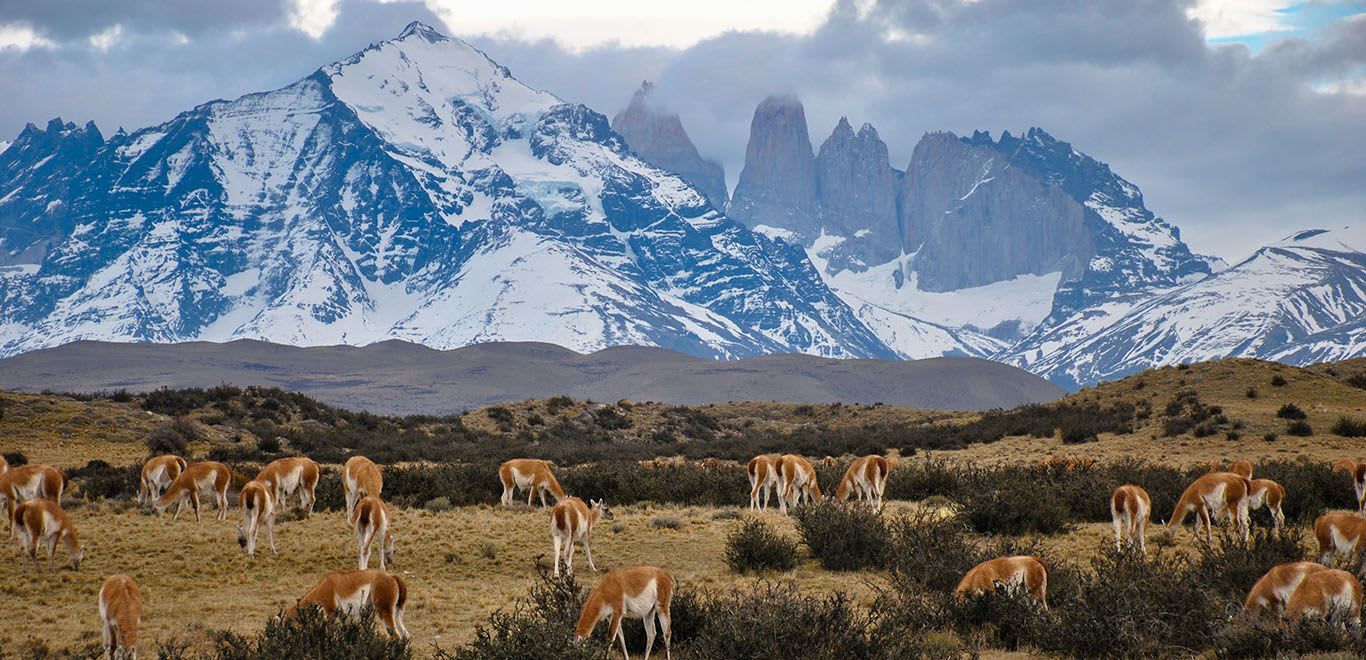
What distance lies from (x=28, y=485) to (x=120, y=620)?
32.1 feet

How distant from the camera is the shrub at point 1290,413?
129 feet

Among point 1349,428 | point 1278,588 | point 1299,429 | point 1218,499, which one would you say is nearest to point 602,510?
point 1218,499

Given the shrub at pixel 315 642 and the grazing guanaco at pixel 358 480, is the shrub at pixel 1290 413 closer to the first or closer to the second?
the grazing guanaco at pixel 358 480

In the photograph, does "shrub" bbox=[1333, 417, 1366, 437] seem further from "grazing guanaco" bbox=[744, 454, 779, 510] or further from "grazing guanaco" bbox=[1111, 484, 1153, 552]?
"grazing guanaco" bbox=[1111, 484, 1153, 552]

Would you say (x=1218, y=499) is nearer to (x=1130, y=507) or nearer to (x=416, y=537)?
(x=1130, y=507)

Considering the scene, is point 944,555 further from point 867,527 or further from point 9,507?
point 9,507

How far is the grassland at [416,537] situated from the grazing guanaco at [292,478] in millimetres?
579

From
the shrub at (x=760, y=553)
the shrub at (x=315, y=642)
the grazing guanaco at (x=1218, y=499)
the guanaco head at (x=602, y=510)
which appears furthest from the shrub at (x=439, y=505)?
the grazing guanaco at (x=1218, y=499)

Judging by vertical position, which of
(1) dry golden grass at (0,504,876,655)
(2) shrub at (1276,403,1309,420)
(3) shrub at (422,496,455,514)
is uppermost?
(2) shrub at (1276,403,1309,420)

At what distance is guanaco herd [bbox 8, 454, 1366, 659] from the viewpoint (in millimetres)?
12148

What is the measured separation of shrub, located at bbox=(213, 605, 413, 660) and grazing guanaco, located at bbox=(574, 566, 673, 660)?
2.06 m

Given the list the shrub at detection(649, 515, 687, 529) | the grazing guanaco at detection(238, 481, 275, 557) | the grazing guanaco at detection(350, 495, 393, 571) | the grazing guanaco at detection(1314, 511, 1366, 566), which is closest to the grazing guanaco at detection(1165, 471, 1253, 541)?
the grazing guanaco at detection(1314, 511, 1366, 566)

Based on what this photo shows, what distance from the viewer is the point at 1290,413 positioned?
39.8m

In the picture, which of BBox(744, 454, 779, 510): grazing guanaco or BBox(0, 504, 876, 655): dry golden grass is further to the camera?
BBox(744, 454, 779, 510): grazing guanaco
